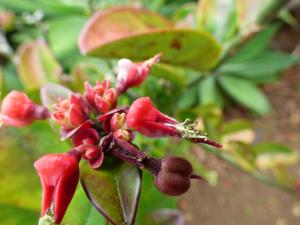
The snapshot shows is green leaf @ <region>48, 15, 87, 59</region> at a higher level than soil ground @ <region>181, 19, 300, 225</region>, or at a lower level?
higher

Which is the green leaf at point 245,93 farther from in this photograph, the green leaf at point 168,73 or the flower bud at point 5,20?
the green leaf at point 168,73

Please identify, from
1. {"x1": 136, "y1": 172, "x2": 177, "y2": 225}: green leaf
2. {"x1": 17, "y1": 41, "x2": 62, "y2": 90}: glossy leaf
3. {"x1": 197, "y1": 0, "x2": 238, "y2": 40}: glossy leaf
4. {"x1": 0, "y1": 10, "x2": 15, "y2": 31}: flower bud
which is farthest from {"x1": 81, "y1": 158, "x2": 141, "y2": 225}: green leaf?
{"x1": 0, "y1": 10, "x2": 15, "y2": 31}: flower bud

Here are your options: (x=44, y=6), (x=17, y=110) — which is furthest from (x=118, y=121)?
(x=44, y=6)

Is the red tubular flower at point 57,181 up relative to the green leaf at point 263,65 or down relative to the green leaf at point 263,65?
up

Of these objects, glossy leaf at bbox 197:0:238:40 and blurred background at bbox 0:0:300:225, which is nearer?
blurred background at bbox 0:0:300:225

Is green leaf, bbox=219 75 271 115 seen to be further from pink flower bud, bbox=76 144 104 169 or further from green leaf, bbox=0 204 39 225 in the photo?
pink flower bud, bbox=76 144 104 169

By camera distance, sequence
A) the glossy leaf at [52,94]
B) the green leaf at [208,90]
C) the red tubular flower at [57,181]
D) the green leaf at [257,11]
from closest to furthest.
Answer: the red tubular flower at [57,181], the glossy leaf at [52,94], the green leaf at [257,11], the green leaf at [208,90]

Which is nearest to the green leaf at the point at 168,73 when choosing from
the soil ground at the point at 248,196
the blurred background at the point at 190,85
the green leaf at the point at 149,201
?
the blurred background at the point at 190,85
